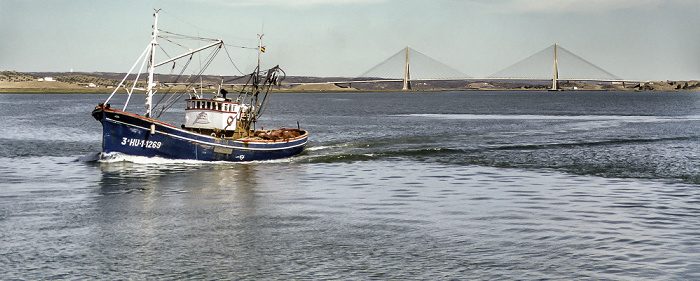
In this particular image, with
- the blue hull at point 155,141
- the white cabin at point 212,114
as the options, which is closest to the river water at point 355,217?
the blue hull at point 155,141

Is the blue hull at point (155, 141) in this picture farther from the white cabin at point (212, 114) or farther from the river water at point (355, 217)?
the white cabin at point (212, 114)

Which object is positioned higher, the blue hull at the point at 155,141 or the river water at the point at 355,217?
the blue hull at the point at 155,141

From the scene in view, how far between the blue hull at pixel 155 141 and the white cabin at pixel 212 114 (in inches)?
121

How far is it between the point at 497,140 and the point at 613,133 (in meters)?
17.8

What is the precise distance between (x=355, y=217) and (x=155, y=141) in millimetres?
22982

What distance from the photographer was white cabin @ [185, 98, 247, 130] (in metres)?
51.2

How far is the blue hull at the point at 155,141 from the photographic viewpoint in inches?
1817

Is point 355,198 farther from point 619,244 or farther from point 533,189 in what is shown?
point 619,244

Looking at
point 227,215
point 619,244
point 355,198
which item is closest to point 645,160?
point 355,198

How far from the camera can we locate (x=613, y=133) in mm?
79438

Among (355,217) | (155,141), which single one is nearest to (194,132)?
(155,141)

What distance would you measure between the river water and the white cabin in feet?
14.7

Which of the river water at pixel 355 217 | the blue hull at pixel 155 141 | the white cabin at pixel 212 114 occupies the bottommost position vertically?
the river water at pixel 355 217

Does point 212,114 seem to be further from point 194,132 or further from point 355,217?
point 355,217
